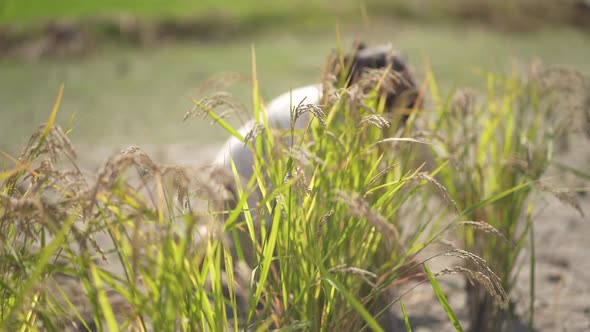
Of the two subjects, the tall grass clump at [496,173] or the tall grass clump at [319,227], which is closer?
the tall grass clump at [319,227]

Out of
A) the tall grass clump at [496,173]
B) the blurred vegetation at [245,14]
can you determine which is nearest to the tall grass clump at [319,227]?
the tall grass clump at [496,173]

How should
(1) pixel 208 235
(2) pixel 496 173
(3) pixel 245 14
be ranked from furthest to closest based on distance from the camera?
(3) pixel 245 14
(2) pixel 496 173
(1) pixel 208 235

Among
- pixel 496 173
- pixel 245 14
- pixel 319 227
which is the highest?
pixel 245 14

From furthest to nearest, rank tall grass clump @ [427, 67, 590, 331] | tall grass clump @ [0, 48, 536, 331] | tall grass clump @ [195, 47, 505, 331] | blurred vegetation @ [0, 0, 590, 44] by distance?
blurred vegetation @ [0, 0, 590, 44]
tall grass clump @ [427, 67, 590, 331]
tall grass clump @ [195, 47, 505, 331]
tall grass clump @ [0, 48, 536, 331]

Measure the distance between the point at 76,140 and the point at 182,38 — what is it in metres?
3.29

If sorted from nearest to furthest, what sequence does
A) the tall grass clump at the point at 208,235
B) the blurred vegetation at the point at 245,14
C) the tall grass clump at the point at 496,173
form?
the tall grass clump at the point at 208,235 < the tall grass clump at the point at 496,173 < the blurred vegetation at the point at 245,14

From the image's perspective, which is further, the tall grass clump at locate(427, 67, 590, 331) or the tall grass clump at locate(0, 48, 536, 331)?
the tall grass clump at locate(427, 67, 590, 331)

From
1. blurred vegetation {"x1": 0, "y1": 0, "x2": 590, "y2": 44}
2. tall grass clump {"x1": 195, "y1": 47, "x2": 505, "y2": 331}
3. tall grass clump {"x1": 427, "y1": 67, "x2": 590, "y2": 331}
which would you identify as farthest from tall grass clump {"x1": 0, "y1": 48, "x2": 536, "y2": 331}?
blurred vegetation {"x1": 0, "y1": 0, "x2": 590, "y2": 44}

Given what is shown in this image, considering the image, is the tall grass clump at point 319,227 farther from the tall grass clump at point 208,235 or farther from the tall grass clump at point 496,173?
the tall grass clump at point 496,173

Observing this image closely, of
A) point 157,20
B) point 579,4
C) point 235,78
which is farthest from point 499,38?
point 235,78

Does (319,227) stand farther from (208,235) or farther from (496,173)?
(496,173)

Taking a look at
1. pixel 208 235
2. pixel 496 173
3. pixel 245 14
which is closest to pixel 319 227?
pixel 208 235

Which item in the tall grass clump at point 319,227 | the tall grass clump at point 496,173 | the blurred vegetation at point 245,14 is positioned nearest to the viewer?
the tall grass clump at point 319,227

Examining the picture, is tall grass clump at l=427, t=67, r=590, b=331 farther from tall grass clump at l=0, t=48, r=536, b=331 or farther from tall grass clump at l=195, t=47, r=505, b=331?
tall grass clump at l=195, t=47, r=505, b=331
